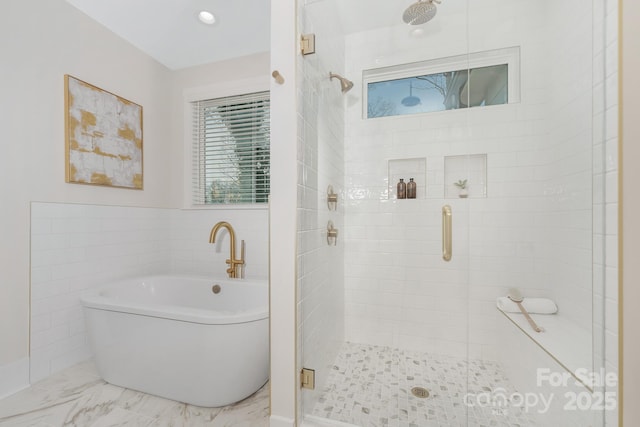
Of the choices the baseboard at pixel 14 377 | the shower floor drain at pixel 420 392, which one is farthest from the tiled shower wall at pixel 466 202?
the baseboard at pixel 14 377

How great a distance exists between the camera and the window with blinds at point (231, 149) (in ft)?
8.48

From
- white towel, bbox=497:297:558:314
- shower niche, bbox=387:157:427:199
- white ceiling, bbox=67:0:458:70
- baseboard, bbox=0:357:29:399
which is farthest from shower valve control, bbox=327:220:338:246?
baseboard, bbox=0:357:29:399

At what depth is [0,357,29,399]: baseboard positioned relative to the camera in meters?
1.58

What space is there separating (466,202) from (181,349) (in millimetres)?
1925

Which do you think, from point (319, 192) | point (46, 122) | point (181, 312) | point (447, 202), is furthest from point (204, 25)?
point (447, 202)

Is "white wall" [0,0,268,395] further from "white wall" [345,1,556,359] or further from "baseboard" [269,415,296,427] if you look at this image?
"baseboard" [269,415,296,427]

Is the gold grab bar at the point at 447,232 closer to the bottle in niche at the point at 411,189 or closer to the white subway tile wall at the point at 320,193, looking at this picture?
the bottle in niche at the point at 411,189

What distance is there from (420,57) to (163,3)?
1.90m

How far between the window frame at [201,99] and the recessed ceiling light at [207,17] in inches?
19.9

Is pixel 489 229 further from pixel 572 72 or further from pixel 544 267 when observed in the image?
pixel 572 72

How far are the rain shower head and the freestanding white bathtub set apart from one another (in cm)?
198

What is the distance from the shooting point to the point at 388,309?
1.98m

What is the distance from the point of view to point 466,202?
1.82 meters

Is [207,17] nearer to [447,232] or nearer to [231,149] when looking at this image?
[231,149]
